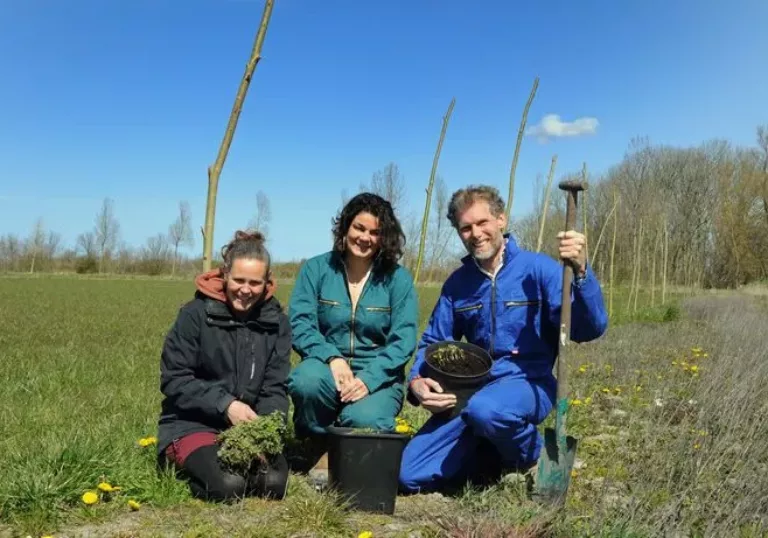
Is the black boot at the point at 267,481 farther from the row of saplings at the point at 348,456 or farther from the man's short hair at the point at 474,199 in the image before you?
the man's short hair at the point at 474,199

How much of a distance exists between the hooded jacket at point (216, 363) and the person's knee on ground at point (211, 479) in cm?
23

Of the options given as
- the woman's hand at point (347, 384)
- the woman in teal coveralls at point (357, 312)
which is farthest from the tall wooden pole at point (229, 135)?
the woman's hand at point (347, 384)

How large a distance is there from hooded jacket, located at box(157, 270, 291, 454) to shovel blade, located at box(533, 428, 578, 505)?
1.34 m

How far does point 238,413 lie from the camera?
3.25m

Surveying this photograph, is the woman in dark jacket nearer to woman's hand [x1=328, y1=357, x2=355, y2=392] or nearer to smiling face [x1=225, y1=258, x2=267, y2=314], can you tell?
smiling face [x1=225, y1=258, x2=267, y2=314]

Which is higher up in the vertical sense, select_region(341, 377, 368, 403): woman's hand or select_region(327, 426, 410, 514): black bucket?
select_region(341, 377, 368, 403): woman's hand

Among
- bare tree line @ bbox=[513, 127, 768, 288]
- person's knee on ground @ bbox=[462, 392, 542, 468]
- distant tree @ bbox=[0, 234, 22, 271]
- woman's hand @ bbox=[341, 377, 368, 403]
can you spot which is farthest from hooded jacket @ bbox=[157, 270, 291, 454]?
distant tree @ bbox=[0, 234, 22, 271]

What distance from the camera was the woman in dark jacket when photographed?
3256 millimetres

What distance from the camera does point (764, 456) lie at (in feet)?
12.2

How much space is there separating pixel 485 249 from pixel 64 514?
237 cm

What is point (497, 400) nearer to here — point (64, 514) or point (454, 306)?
point (454, 306)

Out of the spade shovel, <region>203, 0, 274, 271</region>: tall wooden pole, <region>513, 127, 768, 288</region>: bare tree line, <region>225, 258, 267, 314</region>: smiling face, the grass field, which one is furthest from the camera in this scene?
<region>513, 127, 768, 288</region>: bare tree line

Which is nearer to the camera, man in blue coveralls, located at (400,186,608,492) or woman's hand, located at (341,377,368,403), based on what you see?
man in blue coveralls, located at (400,186,608,492)

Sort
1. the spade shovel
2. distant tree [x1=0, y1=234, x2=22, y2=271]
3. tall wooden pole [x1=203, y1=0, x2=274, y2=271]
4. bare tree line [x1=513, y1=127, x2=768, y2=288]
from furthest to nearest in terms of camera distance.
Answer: distant tree [x1=0, y1=234, x2=22, y2=271]
bare tree line [x1=513, y1=127, x2=768, y2=288]
tall wooden pole [x1=203, y1=0, x2=274, y2=271]
the spade shovel
